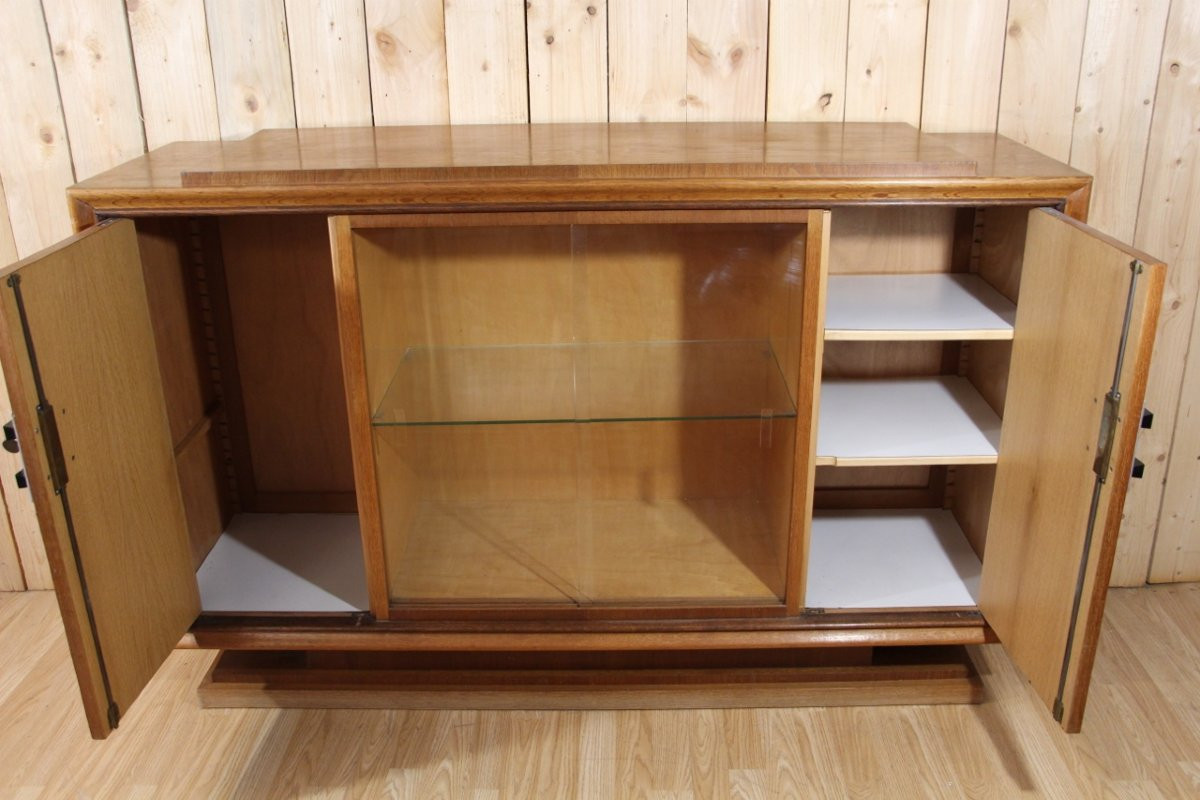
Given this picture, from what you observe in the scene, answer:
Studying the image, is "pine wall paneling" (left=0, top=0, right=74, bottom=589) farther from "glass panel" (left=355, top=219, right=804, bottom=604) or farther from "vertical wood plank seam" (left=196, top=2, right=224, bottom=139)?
"glass panel" (left=355, top=219, right=804, bottom=604)

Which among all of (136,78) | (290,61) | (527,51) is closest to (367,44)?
(290,61)

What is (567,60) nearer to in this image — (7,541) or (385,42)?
(385,42)

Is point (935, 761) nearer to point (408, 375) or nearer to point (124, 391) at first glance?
point (408, 375)

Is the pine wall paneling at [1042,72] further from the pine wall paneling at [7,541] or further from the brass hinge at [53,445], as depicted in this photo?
the pine wall paneling at [7,541]

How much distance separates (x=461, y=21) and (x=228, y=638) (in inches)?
43.4

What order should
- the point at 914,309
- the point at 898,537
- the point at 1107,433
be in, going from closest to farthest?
the point at 1107,433 < the point at 914,309 < the point at 898,537

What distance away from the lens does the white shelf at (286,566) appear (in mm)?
1836

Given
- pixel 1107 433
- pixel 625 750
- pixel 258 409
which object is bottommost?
pixel 625 750

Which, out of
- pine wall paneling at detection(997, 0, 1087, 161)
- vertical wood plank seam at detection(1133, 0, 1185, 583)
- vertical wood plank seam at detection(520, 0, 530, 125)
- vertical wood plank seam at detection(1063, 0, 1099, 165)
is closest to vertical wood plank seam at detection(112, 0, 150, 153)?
vertical wood plank seam at detection(520, 0, 530, 125)

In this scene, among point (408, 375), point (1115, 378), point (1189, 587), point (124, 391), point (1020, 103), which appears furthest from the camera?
point (1189, 587)

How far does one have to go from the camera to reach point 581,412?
175 cm

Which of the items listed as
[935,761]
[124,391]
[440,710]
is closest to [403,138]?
[124,391]

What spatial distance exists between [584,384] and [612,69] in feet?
1.82

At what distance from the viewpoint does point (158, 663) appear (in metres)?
1.63
